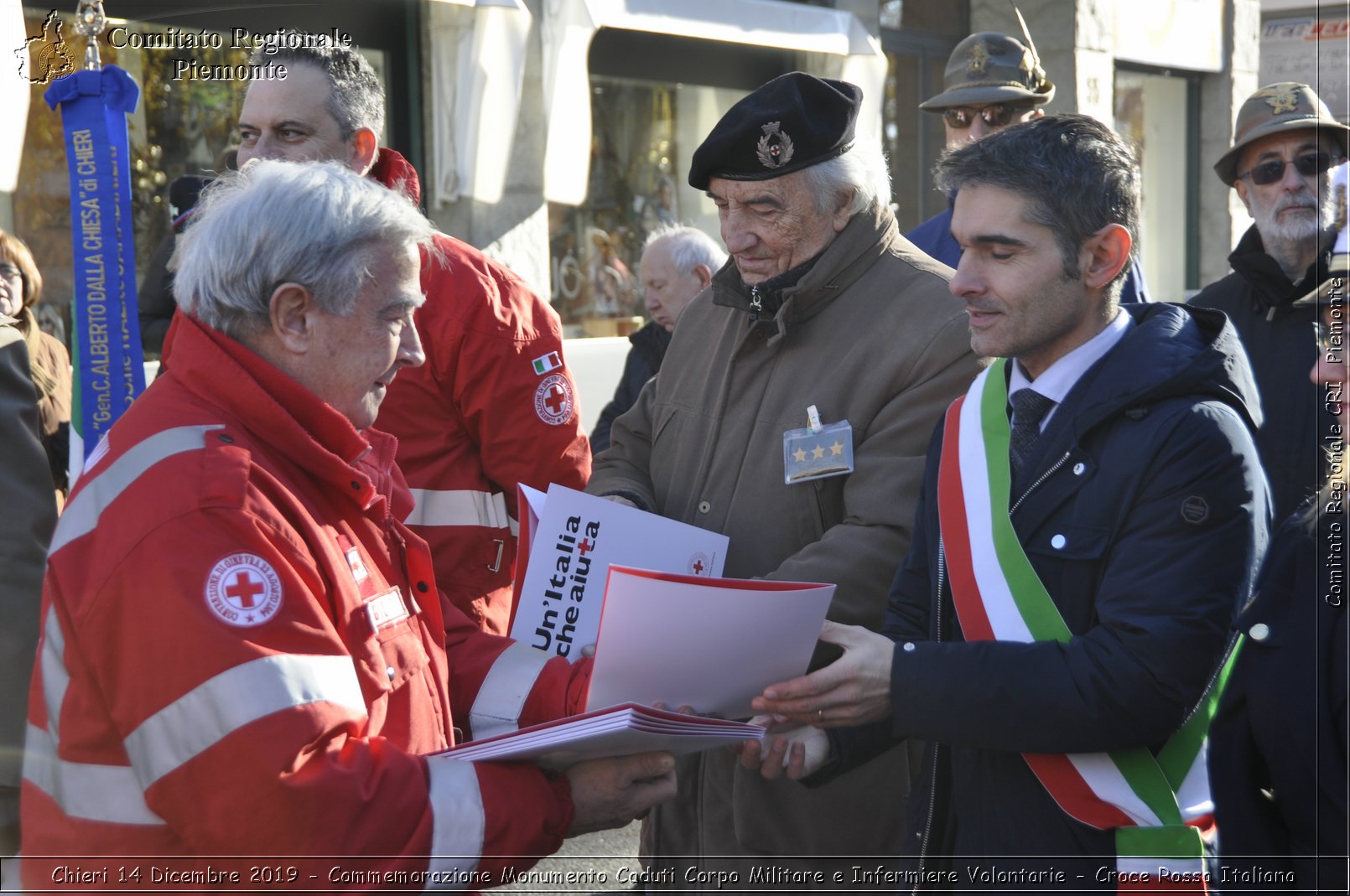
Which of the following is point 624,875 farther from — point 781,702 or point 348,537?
point 348,537

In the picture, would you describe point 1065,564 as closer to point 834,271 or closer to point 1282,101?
point 834,271

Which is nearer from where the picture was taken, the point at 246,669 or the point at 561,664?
the point at 246,669

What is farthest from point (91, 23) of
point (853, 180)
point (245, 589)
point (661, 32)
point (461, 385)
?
point (661, 32)

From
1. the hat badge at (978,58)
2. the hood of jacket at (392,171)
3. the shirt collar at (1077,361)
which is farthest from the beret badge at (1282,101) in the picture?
the hood of jacket at (392,171)

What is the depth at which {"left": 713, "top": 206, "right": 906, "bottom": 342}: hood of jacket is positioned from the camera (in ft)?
10.2

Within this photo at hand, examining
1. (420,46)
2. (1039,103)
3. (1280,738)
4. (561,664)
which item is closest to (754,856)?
(561,664)

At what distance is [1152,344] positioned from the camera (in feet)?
7.38

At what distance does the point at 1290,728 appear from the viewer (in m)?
2.20

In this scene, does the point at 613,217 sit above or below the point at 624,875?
above

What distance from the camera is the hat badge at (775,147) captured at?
311 cm

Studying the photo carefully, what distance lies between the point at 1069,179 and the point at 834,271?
0.83 m

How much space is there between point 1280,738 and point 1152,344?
0.68m

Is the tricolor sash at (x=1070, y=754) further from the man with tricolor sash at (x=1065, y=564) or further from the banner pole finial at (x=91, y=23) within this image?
the banner pole finial at (x=91, y=23)

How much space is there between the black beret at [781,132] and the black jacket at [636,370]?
111 inches
